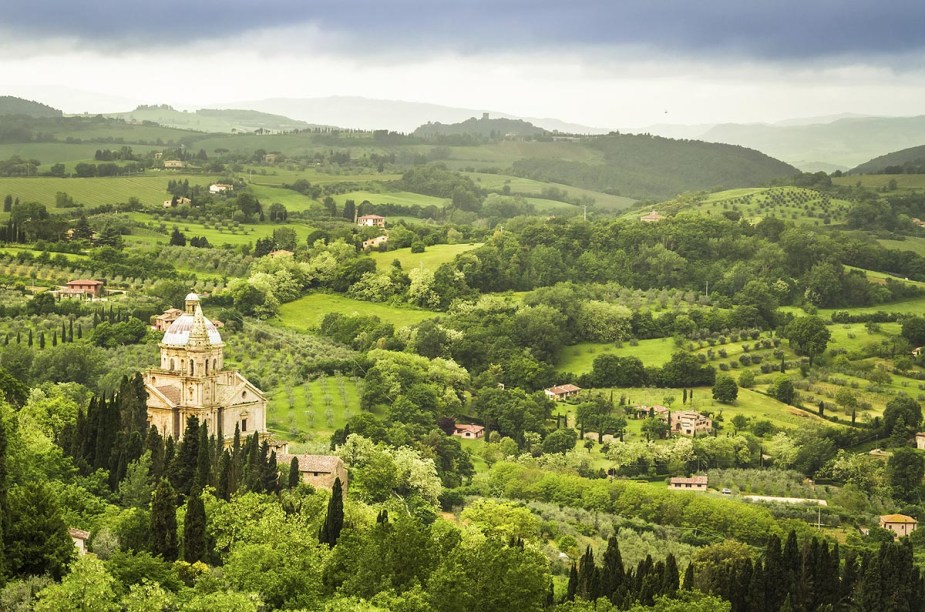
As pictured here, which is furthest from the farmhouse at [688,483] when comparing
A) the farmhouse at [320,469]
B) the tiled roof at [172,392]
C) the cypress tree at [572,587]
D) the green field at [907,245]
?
the green field at [907,245]

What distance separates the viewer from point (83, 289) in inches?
4550

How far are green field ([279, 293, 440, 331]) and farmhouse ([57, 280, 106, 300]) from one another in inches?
578

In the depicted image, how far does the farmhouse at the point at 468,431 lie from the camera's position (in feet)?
333

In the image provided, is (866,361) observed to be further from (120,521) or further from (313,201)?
A: (313,201)

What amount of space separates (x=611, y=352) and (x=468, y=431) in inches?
933

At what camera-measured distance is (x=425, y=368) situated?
107000 mm

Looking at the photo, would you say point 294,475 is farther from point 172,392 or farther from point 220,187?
point 220,187

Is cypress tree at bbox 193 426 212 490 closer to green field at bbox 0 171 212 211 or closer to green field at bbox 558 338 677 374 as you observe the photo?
green field at bbox 558 338 677 374

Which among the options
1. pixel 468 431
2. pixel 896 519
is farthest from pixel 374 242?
pixel 896 519

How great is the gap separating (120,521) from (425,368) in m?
52.6

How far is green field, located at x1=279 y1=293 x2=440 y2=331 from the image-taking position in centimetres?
12375

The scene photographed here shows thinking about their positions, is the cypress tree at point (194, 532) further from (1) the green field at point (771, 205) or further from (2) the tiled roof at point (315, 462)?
(1) the green field at point (771, 205)

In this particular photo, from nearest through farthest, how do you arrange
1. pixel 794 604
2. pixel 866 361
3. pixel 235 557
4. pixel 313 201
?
pixel 235 557, pixel 794 604, pixel 866 361, pixel 313 201

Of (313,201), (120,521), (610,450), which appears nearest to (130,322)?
(610,450)
